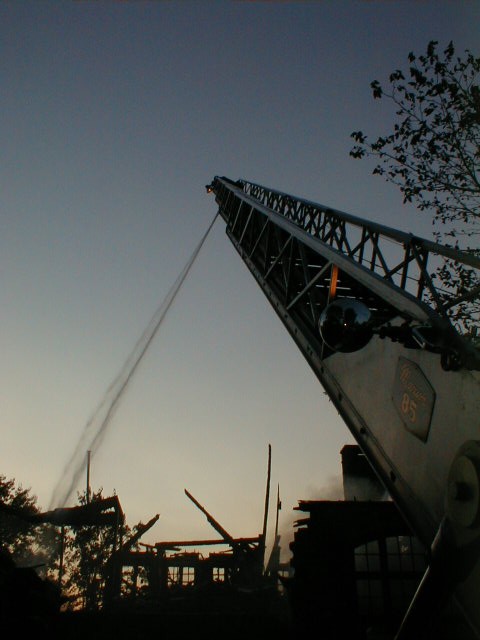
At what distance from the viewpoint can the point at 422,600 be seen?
153 centimetres

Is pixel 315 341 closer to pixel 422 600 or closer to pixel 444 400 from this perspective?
pixel 444 400

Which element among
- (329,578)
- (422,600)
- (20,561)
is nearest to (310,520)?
(329,578)

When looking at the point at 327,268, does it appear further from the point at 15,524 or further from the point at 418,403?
the point at 15,524

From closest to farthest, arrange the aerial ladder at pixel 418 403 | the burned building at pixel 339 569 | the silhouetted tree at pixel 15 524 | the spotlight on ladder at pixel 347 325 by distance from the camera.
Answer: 1. the aerial ladder at pixel 418 403
2. the spotlight on ladder at pixel 347 325
3. the burned building at pixel 339 569
4. the silhouetted tree at pixel 15 524

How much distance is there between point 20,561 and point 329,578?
82464 millimetres

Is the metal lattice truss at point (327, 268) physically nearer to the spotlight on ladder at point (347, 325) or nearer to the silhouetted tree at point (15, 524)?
the spotlight on ladder at point (347, 325)

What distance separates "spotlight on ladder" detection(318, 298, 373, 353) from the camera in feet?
9.60

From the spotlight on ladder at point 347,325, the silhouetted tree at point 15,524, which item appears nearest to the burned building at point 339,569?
the spotlight on ladder at point 347,325

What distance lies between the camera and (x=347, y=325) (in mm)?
2951

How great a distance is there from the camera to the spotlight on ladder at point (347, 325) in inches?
115

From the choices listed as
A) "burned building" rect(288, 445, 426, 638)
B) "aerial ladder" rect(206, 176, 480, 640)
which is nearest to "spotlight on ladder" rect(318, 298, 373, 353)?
"aerial ladder" rect(206, 176, 480, 640)

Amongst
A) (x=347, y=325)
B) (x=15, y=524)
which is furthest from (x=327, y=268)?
(x=15, y=524)

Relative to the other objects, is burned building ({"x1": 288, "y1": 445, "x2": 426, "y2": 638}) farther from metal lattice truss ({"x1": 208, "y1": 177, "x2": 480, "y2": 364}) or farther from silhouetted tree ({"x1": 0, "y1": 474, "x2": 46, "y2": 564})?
silhouetted tree ({"x1": 0, "y1": 474, "x2": 46, "y2": 564})

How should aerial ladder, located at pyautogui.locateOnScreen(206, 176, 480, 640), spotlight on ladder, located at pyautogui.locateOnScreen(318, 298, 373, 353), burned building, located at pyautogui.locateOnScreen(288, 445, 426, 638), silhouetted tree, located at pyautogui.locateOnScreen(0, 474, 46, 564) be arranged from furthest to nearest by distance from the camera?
silhouetted tree, located at pyautogui.locateOnScreen(0, 474, 46, 564) < burned building, located at pyautogui.locateOnScreen(288, 445, 426, 638) < spotlight on ladder, located at pyautogui.locateOnScreen(318, 298, 373, 353) < aerial ladder, located at pyautogui.locateOnScreen(206, 176, 480, 640)
